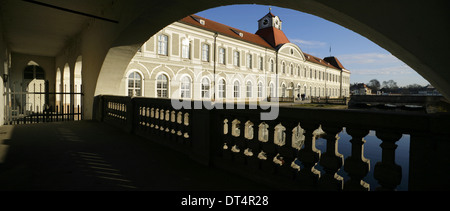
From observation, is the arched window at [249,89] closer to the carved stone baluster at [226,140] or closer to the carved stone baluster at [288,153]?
the carved stone baluster at [226,140]

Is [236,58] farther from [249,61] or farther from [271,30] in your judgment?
[271,30]

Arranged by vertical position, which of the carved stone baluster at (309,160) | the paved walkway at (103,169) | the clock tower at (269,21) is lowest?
the paved walkway at (103,169)

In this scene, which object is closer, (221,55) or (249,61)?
(221,55)

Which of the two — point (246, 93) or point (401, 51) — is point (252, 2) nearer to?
point (401, 51)

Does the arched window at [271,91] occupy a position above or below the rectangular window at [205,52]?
below

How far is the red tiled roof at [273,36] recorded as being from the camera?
35.1 meters

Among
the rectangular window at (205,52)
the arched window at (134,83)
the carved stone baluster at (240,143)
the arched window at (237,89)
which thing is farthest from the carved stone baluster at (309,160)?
the arched window at (237,89)

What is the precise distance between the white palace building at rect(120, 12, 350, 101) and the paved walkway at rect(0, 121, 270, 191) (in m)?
14.1

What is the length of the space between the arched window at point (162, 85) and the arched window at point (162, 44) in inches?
85.8

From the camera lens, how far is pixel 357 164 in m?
2.06

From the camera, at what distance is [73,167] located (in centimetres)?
327

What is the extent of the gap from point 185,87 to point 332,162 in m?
21.1

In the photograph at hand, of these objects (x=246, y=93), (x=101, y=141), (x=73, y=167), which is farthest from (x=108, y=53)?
(x=246, y=93)

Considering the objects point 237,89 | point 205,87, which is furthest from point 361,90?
point 205,87
